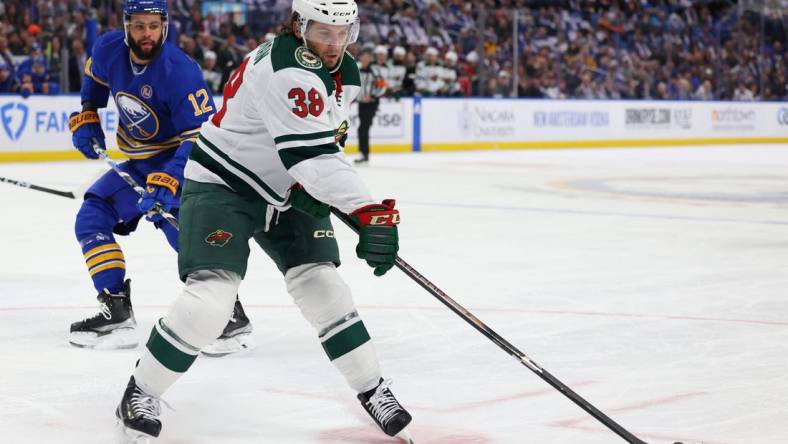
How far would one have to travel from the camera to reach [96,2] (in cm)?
1447

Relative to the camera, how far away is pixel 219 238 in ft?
9.53

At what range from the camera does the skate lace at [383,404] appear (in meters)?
2.93

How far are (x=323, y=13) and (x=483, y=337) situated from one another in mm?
1795

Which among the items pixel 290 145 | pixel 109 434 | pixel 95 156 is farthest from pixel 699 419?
pixel 95 156

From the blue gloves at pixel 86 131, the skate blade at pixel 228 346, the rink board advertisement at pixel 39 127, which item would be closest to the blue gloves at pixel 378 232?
the skate blade at pixel 228 346

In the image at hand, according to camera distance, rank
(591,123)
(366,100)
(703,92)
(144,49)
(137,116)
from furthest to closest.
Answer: (703,92) < (591,123) < (366,100) < (137,116) < (144,49)

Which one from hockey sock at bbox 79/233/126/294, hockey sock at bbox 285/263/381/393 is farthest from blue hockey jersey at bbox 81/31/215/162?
hockey sock at bbox 285/263/381/393

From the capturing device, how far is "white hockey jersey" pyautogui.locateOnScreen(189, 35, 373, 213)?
Answer: 107 inches

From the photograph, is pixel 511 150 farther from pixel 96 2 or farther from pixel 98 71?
pixel 98 71

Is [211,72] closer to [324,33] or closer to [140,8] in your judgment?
[140,8]

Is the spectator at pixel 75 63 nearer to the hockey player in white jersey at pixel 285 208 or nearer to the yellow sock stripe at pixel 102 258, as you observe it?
the yellow sock stripe at pixel 102 258

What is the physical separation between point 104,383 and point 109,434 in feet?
1.90

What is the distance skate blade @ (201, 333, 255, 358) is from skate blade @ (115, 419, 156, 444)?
1.07 meters

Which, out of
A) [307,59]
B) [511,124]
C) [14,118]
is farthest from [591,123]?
[307,59]
